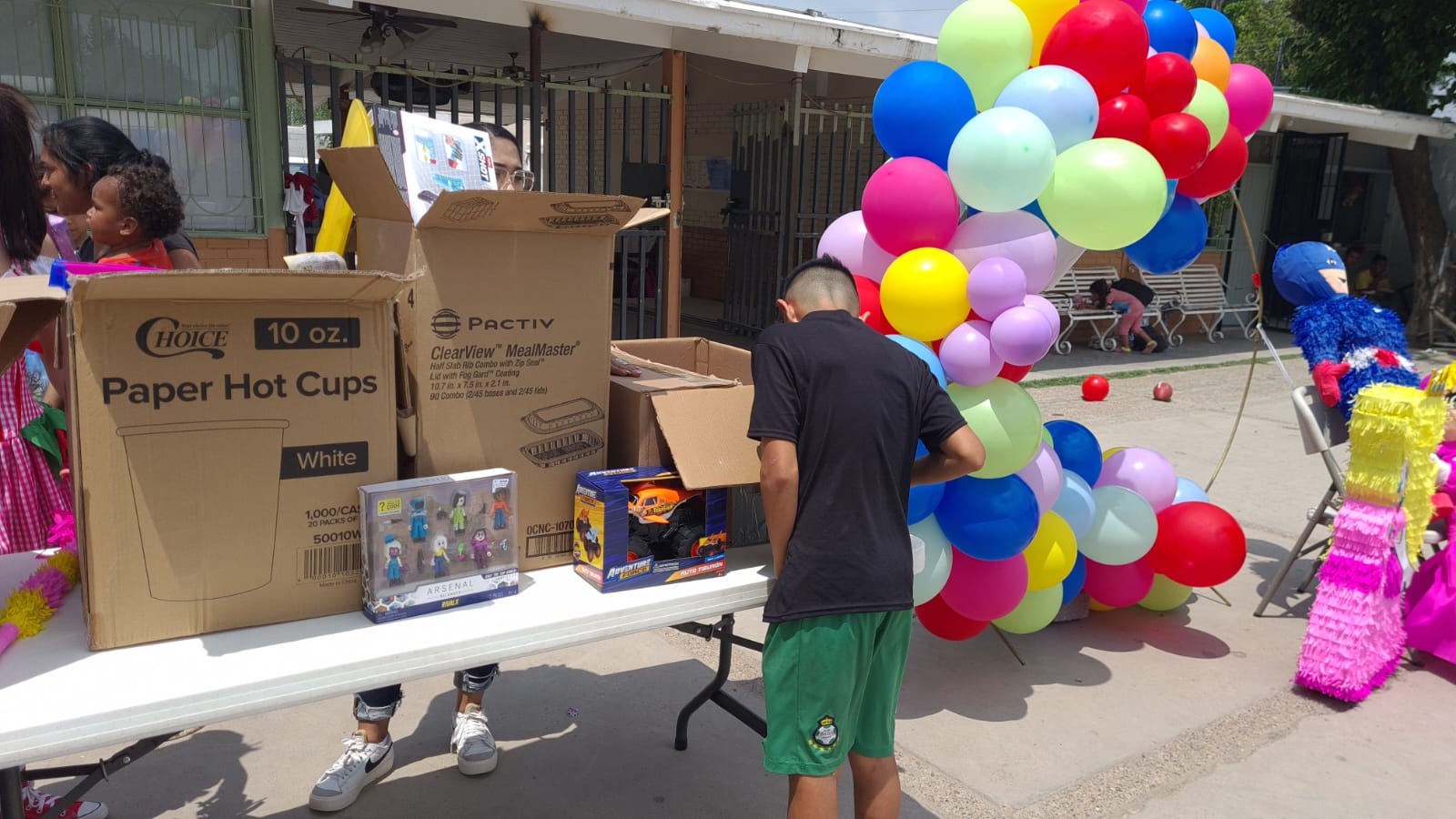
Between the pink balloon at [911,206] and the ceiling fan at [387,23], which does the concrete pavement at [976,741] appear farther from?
the ceiling fan at [387,23]

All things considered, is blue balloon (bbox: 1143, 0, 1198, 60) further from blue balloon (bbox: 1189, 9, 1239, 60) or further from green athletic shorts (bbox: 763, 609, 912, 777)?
green athletic shorts (bbox: 763, 609, 912, 777)

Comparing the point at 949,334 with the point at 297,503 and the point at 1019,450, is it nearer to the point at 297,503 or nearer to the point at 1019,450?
the point at 1019,450

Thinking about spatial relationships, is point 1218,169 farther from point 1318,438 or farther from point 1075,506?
point 1318,438

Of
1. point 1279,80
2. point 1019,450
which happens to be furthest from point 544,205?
point 1279,80

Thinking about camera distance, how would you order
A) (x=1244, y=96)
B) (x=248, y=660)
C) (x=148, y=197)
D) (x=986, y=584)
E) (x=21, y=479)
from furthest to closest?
(x=1244, y=96)
(x=986, y=584)
(x=148, y=197)
(x=21, y=479)
(x=248, y=660)

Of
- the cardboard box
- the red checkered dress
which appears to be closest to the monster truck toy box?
the cardboard box

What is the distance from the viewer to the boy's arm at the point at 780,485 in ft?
6.66

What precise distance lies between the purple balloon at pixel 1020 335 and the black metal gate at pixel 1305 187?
12830 mm

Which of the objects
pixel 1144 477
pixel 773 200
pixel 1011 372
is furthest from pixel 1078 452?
pixel 773 200

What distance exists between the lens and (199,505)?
1.66 metres

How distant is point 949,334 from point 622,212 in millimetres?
1359

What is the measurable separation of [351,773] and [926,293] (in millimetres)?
2166

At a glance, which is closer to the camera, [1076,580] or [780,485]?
[780,485]

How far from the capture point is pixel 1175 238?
331 cm
